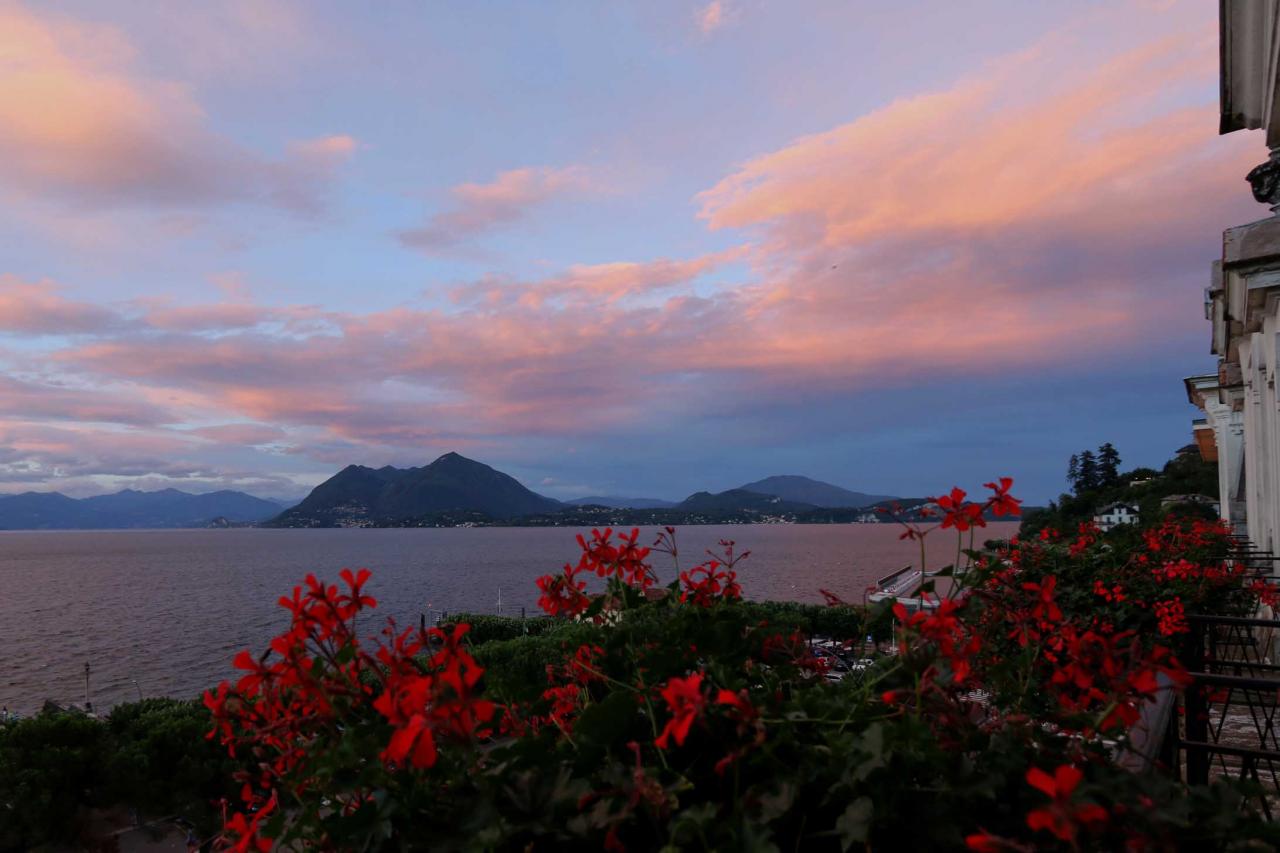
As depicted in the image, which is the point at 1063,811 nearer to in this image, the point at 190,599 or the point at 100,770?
the point at 100,770

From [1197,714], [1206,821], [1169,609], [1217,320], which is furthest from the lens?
[1217,320]

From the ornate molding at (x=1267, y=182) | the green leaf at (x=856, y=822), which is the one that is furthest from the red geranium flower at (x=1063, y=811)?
the ornate molding at (x=1267, y=182)

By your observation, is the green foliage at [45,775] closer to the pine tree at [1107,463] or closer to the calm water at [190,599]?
the calm water at [190,599]

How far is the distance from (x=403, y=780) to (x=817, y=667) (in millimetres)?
907

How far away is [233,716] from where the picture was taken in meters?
1.34

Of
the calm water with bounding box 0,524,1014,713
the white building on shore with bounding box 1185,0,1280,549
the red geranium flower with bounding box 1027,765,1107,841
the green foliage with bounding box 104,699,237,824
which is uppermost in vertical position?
the white building on shore with bounding box 1185,0,1280,549

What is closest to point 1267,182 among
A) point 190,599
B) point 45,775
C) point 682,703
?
point 682,703

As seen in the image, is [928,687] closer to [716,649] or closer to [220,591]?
[716,649]

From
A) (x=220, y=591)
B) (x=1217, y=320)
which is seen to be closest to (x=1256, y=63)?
(x=1217, y=320)

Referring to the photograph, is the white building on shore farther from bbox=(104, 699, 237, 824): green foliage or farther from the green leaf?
bbox=(104, 699, 237, 824): green foliage

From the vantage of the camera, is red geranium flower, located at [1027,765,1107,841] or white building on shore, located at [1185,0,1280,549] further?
white building on shore, located at [1185,0,1280,549]

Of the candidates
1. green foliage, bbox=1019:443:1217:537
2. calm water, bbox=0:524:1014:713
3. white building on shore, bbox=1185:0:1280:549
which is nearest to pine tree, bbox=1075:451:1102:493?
green foliage, bbox=1019:443:1217:537

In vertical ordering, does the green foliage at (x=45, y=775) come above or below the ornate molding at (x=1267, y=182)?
below

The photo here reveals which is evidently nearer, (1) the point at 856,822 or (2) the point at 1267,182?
(1) the point at 856,822
